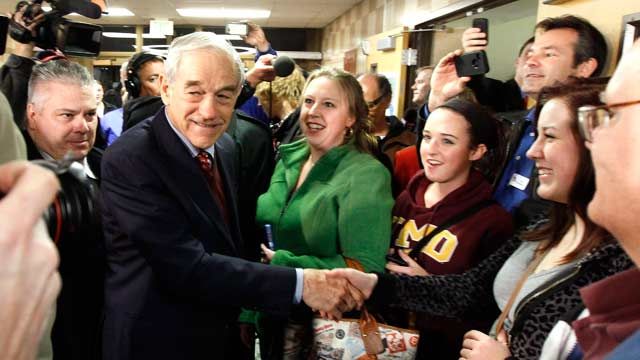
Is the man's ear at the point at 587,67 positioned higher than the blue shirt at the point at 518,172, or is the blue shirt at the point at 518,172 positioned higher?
the man's ear at the point at 587,67

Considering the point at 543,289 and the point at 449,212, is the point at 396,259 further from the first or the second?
the point at 543,289

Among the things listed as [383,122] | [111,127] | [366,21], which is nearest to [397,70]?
[366,21]

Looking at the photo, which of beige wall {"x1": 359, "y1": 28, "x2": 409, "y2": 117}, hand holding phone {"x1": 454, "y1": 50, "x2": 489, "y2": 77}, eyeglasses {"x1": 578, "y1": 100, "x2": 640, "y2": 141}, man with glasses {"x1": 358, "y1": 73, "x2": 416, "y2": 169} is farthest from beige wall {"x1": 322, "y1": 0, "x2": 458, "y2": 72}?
eyeglasses {"x1": 578, "y1": 100, "x2": 640, "y2": 141}

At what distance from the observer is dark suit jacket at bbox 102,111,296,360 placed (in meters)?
1.28

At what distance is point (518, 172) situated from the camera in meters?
1.84

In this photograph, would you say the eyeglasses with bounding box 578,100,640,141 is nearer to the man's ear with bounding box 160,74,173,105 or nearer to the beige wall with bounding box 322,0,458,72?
the man's ear with bounding box 160,74,173,105

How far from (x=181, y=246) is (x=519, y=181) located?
1232 millimetres

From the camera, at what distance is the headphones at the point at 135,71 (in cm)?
290

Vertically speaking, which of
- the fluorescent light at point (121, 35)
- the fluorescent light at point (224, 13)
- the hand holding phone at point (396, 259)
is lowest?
the hand holding phone at point (396, 259)

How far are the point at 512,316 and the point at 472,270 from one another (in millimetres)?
268

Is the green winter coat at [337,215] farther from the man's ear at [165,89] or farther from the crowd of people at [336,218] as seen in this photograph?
the man's ear at [165,89]

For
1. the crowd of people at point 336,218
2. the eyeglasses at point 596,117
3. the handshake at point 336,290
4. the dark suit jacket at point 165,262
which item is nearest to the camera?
the eyeglasses at point 596,117

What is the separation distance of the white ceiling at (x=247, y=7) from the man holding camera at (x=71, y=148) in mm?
5850

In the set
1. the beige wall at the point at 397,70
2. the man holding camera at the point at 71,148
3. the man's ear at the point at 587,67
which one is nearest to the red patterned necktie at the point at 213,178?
the man holding camera at the point at 71,148
